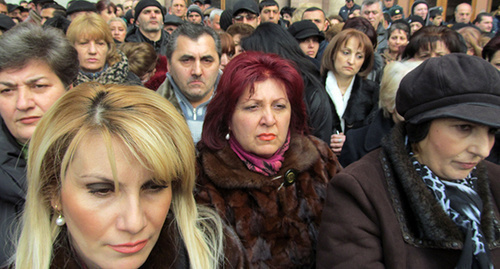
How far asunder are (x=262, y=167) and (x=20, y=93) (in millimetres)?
1329

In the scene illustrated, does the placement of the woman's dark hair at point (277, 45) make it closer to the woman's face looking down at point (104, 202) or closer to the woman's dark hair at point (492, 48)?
the woman's dark hair at point (492, 48)

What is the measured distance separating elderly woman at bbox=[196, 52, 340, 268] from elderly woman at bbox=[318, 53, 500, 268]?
0.44m

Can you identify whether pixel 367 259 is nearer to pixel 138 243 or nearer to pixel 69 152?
pixel 138 243

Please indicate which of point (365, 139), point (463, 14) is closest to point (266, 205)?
point (365, 139)

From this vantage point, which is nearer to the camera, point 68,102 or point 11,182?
point 68,102

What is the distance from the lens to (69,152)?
1327 mm

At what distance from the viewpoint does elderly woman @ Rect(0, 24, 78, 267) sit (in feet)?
5.80

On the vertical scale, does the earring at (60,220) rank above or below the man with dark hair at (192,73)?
below

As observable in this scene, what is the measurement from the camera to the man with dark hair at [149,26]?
221 inches

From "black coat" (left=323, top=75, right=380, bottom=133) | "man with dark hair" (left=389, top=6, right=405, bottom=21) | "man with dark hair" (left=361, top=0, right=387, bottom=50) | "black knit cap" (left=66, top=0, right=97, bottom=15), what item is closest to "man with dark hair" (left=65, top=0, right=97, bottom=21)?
"black knit cap" (left=66, top=0, right=97, bottom=15)

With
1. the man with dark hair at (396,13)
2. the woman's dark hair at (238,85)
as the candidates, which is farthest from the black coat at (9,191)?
the man with dark hair at (396,13)

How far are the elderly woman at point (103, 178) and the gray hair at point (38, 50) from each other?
65cm

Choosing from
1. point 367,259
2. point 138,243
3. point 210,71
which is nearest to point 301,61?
point 210,71

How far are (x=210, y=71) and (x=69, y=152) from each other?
6.57 feet
